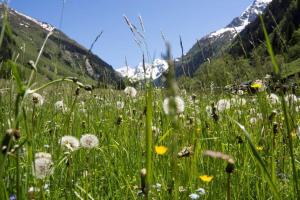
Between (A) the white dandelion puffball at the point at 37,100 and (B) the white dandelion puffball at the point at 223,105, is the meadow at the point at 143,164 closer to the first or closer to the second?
(A) the white dandelion puffball at the point at 37,100

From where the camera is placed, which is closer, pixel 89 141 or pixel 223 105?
pixel 89 141

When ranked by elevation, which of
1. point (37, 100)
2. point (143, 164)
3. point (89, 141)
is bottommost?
point (143, 164)

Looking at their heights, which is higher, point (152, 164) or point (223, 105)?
point (223, 105)

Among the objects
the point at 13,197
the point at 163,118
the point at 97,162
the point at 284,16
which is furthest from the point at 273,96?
the point at 284,16

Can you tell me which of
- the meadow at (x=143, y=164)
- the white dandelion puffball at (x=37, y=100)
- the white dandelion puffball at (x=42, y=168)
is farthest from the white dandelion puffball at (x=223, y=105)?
the white dandelion puffball at (x=42, y=168)

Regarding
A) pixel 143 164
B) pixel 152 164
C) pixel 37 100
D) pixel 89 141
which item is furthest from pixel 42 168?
pixel 143 164

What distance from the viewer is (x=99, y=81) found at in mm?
5578

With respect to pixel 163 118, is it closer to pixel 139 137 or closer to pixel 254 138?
pixel 139 137

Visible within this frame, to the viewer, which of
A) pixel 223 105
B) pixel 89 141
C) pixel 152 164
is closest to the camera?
pixel 152 164

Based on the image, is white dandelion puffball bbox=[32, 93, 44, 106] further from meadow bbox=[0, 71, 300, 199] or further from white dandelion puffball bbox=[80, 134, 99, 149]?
white dandelion puffball bbox=[80, 134, 99, 149]

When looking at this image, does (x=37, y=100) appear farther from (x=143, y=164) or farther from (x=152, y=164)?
(x=152, y=164)

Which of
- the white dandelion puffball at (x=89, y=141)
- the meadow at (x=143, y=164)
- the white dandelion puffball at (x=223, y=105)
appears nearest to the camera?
the meadow at (x=143, y=164)

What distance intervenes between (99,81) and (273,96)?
2139mm

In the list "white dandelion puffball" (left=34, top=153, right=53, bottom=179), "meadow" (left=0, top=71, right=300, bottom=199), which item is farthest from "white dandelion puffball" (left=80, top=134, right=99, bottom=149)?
"white dandelion puffball" (left=34, top=153, right=53, bottom=179)
